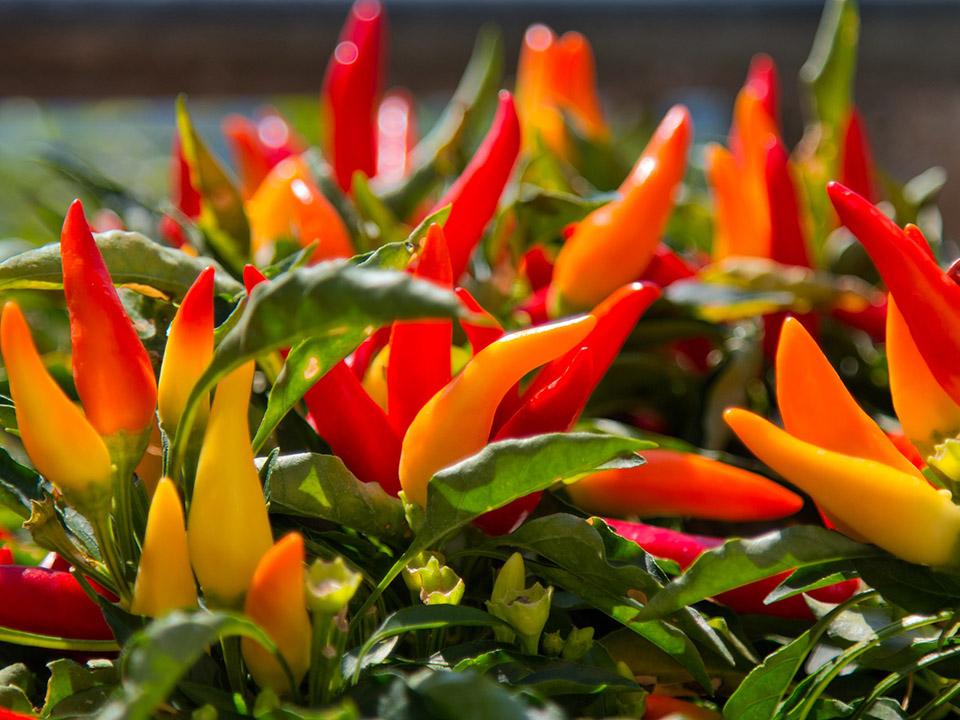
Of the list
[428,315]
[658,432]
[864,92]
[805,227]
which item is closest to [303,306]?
[428,315]

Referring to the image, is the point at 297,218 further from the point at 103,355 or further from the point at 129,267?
the point at 103,355

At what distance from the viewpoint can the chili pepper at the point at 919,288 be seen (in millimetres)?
579

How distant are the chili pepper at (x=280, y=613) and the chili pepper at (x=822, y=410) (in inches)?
9.6

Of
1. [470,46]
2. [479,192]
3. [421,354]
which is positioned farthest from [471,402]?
[470,46]

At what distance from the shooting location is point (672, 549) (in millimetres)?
635

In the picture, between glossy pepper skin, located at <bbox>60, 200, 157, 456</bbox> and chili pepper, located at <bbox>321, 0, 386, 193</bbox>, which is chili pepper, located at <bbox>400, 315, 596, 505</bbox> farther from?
chili pepper, located at <bbox>321, 0, 386, 193</bbox>

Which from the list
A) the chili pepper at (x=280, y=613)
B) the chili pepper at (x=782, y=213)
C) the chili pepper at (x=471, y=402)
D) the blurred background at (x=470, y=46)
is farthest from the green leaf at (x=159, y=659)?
the blurred background at (x=470, y=46)

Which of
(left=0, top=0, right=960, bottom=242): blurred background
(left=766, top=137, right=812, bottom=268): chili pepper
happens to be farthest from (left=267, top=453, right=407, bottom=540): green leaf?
(left=0, top=0, right=960, bottom=242): blurred background

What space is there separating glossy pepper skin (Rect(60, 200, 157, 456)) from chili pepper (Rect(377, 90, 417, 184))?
0.61 meters

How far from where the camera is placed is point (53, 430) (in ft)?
1.62

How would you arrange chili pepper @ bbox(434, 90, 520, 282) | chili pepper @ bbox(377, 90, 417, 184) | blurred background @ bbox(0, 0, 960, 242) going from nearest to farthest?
chili pepper @ bbox(434, 90, 520, 282)
chili pepper @ bbox(377, 90, 417, 184)
blurred background @ bbox(0, 0, 960, 242)

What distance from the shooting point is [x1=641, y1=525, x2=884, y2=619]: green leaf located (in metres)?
0.52

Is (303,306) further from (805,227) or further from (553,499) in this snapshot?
(805,227)

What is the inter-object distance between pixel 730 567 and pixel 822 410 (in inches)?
3.9
